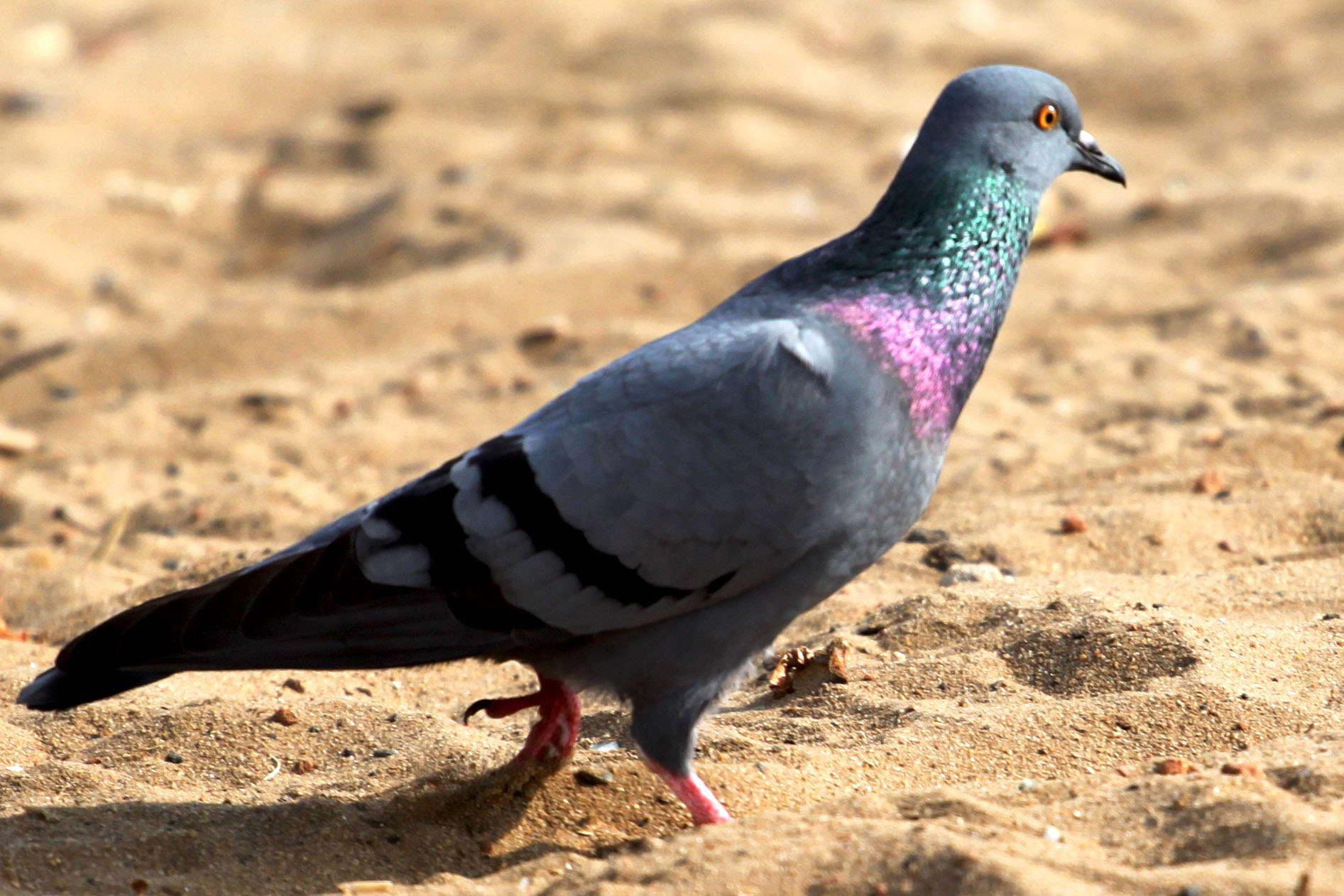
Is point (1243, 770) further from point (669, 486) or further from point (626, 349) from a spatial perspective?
point (626, 349)

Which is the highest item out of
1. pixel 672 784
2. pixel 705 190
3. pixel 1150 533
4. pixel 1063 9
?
pixel 1063 9

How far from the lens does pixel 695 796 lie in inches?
125

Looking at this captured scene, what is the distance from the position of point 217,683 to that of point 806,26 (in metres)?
8.05

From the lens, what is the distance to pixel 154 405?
22.3ft

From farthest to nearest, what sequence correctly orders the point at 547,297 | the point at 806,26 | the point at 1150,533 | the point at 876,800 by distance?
the point at 806,26 → the point at 547,297 → the point at 1150,533 → the point at 876,800

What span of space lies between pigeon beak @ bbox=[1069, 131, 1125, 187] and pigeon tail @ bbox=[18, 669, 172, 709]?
7.81 ft

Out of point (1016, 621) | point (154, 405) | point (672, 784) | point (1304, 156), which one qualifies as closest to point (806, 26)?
point (1304, 156)

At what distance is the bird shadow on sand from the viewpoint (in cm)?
314

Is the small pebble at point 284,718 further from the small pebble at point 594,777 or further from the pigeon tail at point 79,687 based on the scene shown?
the small pebble at point 594,777

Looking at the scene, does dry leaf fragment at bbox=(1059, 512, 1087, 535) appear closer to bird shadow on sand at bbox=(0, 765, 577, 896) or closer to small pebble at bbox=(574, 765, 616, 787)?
small pebble at bbox=(574, 765, 616, 787)

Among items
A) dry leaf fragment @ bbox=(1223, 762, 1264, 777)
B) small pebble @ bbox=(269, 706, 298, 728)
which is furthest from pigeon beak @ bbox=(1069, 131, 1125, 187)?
small pebble @ bbox=(269, 706, 298, 728)

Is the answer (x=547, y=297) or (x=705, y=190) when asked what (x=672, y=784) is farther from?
(x=705, y=190)

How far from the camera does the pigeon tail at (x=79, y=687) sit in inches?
129

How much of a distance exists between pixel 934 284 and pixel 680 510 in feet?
2.36
